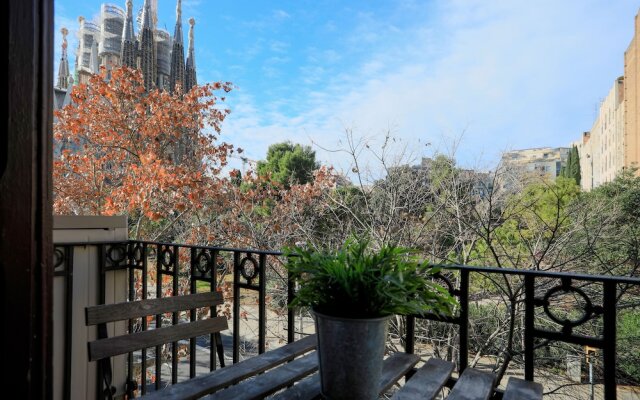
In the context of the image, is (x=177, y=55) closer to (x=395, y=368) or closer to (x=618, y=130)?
(x=395, y=368)

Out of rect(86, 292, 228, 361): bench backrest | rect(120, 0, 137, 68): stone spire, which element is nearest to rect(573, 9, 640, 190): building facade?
rect(86, 292, 228, 361): bench backrest

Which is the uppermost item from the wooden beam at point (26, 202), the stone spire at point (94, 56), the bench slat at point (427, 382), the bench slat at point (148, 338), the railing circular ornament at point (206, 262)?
the stone spire at point (94, 56)

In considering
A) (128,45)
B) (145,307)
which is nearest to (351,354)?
(145,307)

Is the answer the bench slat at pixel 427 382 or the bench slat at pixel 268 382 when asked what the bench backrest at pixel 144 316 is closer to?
the bench slat at pixel 268 382

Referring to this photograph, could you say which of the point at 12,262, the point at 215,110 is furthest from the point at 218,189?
the point at 12,262

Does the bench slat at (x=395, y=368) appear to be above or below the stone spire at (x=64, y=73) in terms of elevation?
below

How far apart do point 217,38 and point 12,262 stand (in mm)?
18311

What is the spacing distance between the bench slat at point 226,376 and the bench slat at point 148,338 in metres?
0.25

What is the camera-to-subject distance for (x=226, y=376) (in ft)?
4.45

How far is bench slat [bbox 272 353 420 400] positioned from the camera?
122cm

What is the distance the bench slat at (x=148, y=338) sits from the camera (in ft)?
4.49

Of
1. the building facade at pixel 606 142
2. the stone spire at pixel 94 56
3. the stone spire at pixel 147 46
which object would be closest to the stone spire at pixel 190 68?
the stone spire at pixel 147 46

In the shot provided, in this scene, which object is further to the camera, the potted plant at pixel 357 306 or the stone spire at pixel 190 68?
the stone spire at pixel 190 68

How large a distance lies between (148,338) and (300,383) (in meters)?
0.63
